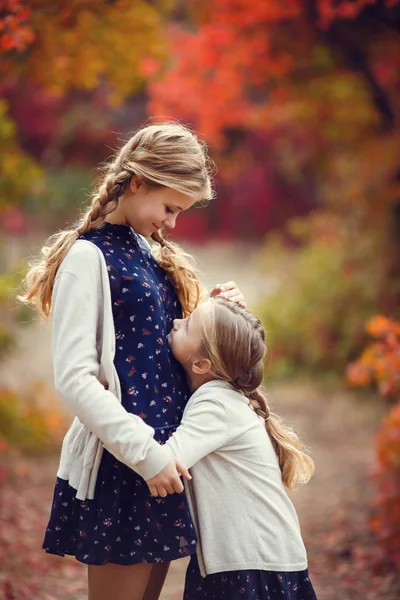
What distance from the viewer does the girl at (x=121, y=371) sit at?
7.58ft

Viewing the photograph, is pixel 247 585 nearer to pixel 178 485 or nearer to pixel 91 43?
pixel 178 485

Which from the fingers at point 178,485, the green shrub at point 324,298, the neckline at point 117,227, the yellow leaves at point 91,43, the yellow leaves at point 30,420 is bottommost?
the yellow leaves at point 30,420

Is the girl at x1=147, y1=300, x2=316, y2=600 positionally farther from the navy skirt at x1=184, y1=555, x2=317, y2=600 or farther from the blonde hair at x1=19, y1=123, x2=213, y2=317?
the blonde hair at x1=19, y1=123, x2=213, y2=317

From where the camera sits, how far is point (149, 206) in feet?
8.25

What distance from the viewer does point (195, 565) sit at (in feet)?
8.41

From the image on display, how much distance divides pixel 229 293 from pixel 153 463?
0.69 meters

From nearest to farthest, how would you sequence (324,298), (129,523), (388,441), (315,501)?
(129,523) < (388,441) < (315,501) < (324,298)

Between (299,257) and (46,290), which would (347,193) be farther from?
(46,290)

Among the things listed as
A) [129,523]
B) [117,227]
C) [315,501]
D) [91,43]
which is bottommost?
[315,501]

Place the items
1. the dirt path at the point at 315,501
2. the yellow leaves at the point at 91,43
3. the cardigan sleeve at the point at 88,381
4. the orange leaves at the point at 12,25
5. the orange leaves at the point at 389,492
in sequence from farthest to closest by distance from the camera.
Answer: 1. the orange leaves at the point at 389,492
2. the yellow leaves at the point at 91,43
3. the dirt path at the point at 315,501
4. the orange leaves at the point at 12,25
5. the cardigan sleeve at the point at 88,381

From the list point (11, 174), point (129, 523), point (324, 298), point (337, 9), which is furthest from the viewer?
point (324, 298)

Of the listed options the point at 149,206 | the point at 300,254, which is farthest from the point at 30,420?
the point at 300,254

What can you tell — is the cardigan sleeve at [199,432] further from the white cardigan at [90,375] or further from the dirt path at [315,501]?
the dirt path at [315,501]

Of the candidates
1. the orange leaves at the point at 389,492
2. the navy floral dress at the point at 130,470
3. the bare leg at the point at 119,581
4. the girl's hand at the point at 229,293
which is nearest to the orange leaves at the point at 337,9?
the orange leaves at the point at 389,492
